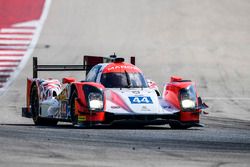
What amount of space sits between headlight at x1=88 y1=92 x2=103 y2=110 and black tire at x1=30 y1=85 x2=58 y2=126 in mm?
2526

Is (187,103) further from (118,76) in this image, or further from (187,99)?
(118,76)

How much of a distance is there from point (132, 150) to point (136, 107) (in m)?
4.07

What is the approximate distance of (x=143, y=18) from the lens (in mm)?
37531

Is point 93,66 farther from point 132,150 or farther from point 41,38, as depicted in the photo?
point 41,38

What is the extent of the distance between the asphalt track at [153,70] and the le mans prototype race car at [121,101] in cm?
27

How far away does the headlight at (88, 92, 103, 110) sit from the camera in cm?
1473

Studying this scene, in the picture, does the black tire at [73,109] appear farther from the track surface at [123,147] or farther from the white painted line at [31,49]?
the white painted line at [31,49]

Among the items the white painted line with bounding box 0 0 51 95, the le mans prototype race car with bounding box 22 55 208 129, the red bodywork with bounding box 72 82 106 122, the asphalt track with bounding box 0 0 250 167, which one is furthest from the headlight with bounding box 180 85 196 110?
the white painted line with bounding box 0 0 51 95

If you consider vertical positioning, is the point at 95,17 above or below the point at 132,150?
Answer: above

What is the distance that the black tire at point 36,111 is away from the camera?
57.0 feet

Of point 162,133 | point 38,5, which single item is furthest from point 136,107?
point 38,5

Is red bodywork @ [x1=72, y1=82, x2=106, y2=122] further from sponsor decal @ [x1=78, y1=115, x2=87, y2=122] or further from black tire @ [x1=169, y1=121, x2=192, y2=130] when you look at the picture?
black tire @ [x1=169, y1=121, x2=192, y2=130]

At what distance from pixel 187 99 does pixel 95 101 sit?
1.69m

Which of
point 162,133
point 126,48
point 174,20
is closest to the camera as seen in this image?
point 162,133
